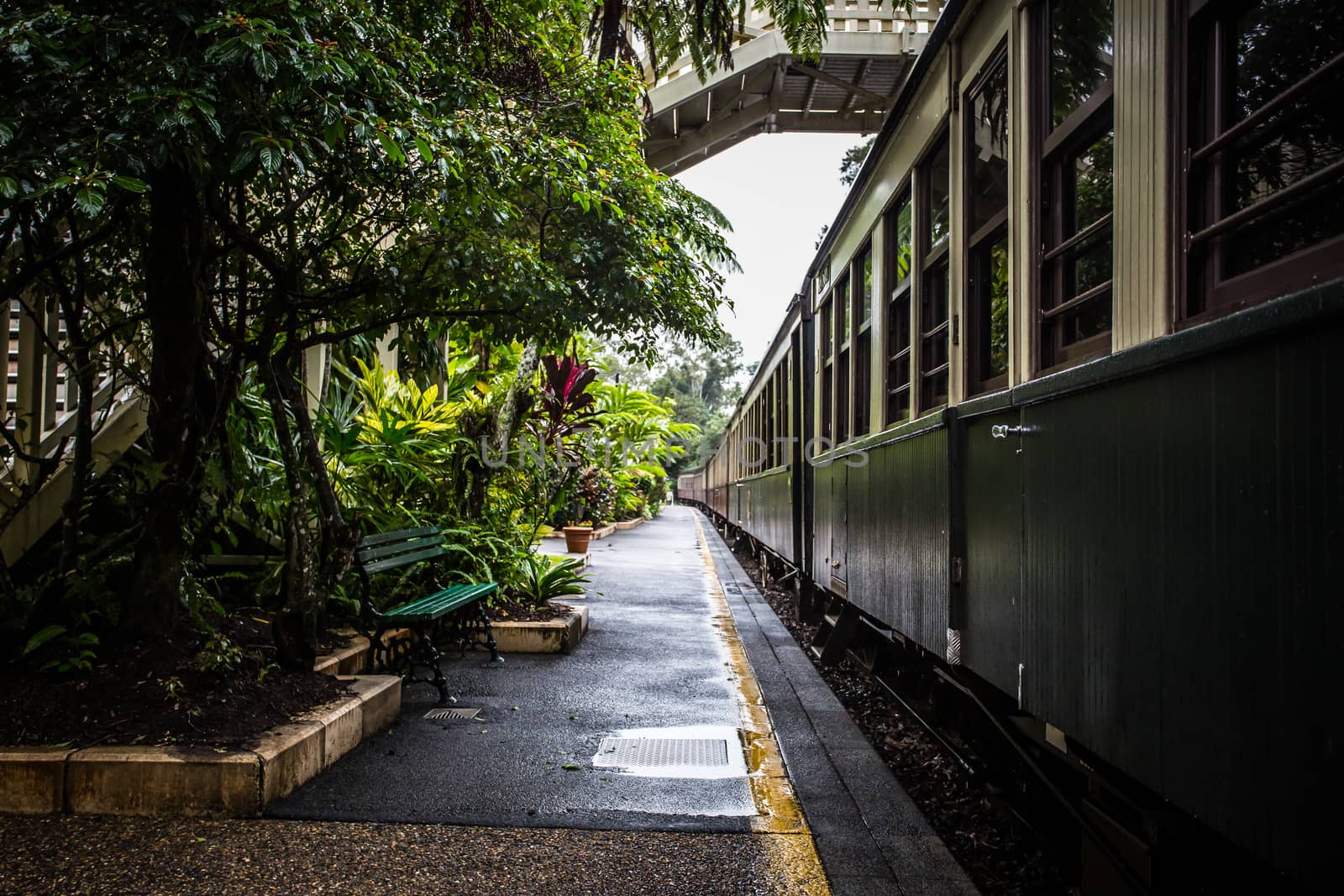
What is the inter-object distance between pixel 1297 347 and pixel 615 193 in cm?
391

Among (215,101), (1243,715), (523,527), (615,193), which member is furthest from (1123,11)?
(523,527)

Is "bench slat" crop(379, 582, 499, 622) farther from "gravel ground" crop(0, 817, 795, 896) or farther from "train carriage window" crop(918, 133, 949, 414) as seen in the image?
"train carriage window" crop(918, 133, 949, 414)

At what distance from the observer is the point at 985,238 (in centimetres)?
328

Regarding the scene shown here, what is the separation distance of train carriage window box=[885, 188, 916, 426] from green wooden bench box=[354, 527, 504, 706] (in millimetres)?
2556

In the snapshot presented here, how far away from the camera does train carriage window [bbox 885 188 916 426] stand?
4449 mm

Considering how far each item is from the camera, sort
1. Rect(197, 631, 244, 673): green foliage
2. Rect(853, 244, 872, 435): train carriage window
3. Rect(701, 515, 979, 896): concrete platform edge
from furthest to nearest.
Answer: Rect(853, 244, 872, 435): train carriage window → Rect(197, 631, 244, 673): green foliage → Rect(701, 515, 979, 896): concrete platform edge

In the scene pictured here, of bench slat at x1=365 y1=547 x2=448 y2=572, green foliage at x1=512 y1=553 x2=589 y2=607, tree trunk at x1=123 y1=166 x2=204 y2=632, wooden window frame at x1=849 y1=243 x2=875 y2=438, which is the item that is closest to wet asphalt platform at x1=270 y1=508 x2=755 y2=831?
green foliage at x1=512 y1=553 x2=589 y2=607

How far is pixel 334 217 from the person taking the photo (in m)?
4.36

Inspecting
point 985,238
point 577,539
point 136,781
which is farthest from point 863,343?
point 577,539

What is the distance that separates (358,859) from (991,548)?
7.39ft

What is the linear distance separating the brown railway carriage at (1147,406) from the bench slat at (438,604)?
2.35 meters

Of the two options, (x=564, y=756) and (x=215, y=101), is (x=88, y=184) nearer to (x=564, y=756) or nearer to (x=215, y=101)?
(x=215, y=101)

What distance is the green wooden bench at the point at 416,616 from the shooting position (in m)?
4.45

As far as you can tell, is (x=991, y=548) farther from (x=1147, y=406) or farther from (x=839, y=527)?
(x=839, y=527)
